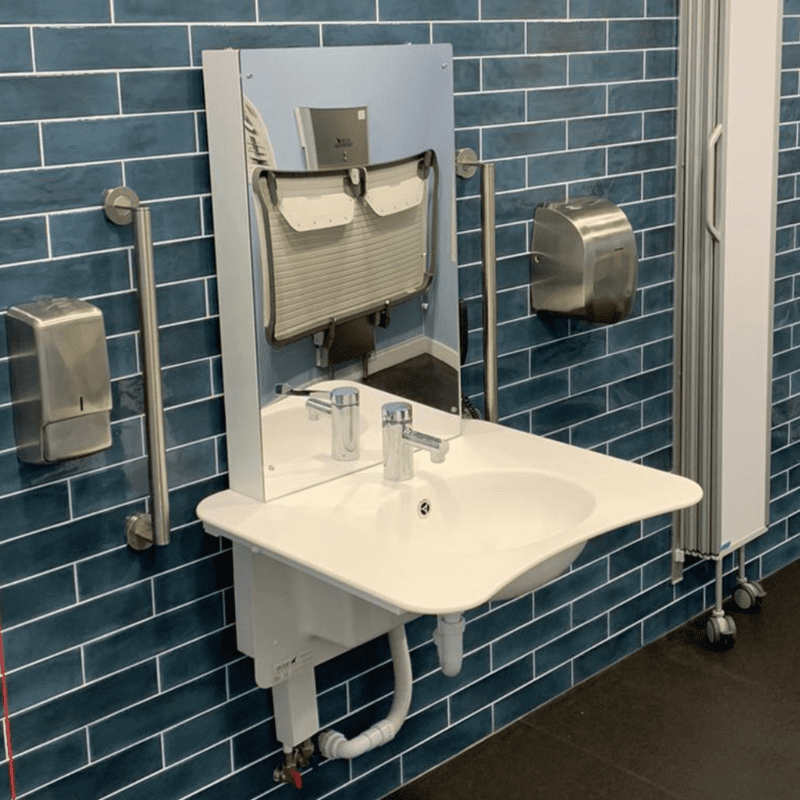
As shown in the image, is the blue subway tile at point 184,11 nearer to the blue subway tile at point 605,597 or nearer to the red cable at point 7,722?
the red cable at point 7,722

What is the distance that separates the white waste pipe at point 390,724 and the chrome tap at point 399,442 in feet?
1.15

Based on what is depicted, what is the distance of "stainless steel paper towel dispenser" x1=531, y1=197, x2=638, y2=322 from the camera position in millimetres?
2842

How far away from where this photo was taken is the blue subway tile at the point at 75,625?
215 cm

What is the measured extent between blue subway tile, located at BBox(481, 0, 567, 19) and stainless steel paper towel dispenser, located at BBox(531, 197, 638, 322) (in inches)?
15.6

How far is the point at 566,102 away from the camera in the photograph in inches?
114

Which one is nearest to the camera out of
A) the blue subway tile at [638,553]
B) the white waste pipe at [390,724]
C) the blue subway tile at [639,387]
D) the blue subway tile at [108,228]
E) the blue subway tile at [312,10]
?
the blue subway tile at [108,228]

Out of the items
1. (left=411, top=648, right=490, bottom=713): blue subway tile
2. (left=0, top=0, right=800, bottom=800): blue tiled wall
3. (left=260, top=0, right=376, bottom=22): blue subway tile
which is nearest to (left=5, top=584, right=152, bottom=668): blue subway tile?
(left=0, top=0, right=800, bottom=800): blue tiled wall

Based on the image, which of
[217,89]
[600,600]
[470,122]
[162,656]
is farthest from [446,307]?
[600,600]

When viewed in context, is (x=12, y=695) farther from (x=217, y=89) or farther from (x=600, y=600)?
(x=600, y=600)

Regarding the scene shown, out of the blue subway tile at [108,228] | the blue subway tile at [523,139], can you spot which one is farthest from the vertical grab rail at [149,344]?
the blue subway tile at [523,139]

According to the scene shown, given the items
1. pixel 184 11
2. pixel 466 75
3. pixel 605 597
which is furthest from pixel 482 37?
pixel 605 597

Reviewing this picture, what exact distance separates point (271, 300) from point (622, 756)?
1393mm

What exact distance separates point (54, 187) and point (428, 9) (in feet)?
2.90

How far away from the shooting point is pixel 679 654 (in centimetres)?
343
